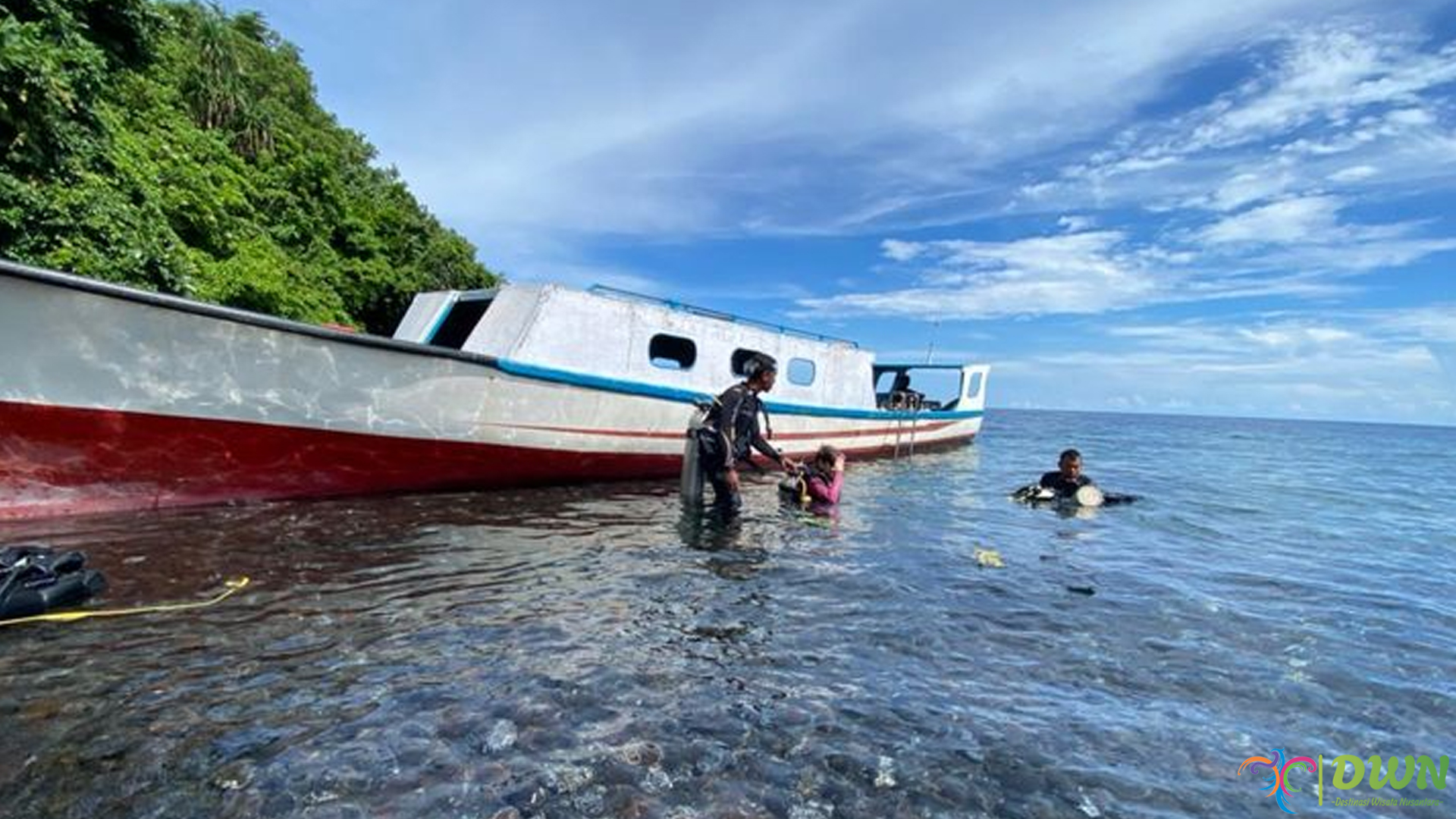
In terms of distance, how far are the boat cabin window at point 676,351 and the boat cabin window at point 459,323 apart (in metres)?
3.18

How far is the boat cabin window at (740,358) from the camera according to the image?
47.5 feet

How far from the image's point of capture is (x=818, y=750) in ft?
12.0

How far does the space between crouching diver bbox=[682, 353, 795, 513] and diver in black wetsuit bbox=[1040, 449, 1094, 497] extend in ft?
20.6

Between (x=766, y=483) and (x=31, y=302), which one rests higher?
(x=31, y=302)

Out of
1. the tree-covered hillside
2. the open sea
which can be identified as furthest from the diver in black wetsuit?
the tree-covered hillside

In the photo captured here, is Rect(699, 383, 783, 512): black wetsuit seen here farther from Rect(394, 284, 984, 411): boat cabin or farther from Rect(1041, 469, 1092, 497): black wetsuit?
Rect(1041, 469, 1092, 497): black wetsuit

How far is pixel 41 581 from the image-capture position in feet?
15.8

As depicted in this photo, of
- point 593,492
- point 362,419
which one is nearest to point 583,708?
point 362,419

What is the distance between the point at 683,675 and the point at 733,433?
536 centimetres

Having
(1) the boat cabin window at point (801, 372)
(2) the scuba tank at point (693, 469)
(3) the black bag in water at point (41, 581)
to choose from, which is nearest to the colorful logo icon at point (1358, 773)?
(2) the scuba tank at point (693, 469)

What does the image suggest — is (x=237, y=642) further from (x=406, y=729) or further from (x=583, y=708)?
(x=583, y=708)

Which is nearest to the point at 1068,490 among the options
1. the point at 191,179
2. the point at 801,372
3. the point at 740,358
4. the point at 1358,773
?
the point at 801,372

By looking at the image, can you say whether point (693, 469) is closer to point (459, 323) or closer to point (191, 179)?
point (459, 323)

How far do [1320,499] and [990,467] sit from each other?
7987 millimetres
